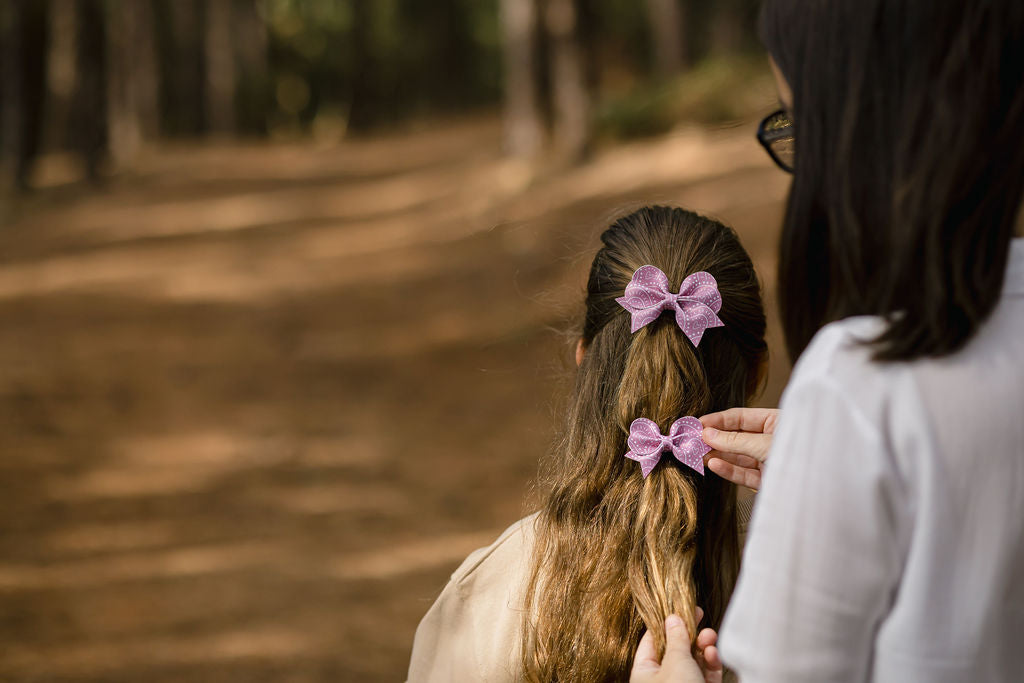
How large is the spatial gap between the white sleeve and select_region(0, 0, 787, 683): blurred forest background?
113 centimetres

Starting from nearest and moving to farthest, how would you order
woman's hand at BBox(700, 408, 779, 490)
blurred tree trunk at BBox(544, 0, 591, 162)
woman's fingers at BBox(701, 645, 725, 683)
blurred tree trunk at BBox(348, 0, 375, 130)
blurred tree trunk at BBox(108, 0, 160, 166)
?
woman's fingers at BBox(701, 645, 725, 683)
woman's hand at BBox(700, 408, 779, 490)
blurred tree trunk at BBox(544, 0, 591, 162)
blurred tree trunk at BBox(108, 0, 160, 166)
blurred tree trunk at BBox(348, 0, 375, 130)

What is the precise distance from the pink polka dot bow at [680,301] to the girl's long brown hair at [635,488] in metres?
0.04

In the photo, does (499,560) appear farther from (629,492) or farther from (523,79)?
(523,79)

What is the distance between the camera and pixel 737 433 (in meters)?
1.63

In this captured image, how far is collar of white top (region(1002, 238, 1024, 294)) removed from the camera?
3.52ft

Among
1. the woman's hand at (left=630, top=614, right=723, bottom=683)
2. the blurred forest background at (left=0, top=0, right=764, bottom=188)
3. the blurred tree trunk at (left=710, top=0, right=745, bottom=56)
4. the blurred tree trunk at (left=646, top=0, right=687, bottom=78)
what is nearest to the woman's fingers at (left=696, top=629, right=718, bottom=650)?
the woman's hand at (left=630, top=614, right=723, bottom=683)

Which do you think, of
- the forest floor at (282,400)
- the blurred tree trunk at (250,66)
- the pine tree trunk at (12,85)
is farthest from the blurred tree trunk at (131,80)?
the forest floor at (282,400)

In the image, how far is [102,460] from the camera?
623 centimetres

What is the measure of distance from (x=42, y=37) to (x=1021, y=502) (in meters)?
22.4

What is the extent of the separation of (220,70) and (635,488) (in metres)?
23.1

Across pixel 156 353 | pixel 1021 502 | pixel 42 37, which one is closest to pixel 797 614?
pixel 1021 502

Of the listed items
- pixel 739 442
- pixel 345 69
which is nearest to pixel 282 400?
pixel 739 442

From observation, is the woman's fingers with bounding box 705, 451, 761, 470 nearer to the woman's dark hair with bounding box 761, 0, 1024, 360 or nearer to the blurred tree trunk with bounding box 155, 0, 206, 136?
the woman's dark hair with bounding box 761, 0, 1024, 360

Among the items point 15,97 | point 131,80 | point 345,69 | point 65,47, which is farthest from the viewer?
point 345,69
